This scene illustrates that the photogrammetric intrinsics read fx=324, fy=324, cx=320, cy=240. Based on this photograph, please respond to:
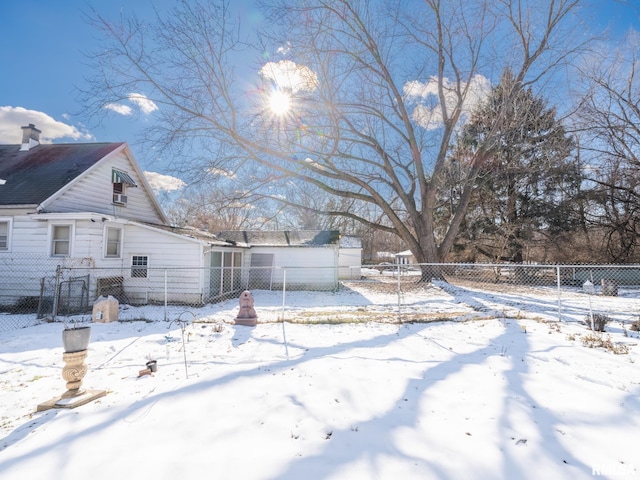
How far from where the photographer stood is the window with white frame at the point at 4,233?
10789 mm

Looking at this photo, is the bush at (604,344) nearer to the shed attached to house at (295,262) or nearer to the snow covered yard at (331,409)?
the snow covered yard at (331,409)

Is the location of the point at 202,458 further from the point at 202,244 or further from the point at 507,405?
the point at 202,244

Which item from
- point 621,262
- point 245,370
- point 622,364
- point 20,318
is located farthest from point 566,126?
point 20,318

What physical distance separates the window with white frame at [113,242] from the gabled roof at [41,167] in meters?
2.12

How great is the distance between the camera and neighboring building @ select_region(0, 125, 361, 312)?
1045 cm

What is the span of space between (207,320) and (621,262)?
25.0 metres

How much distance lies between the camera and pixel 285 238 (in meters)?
18.6

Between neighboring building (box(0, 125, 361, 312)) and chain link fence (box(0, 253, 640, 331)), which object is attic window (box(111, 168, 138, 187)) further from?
chain link fence (box(0, 253, 640, 331))

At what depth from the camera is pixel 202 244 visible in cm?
1152

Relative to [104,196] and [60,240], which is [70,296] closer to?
[60,240]

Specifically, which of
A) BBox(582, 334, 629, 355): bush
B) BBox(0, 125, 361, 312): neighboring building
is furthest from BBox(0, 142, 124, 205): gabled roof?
BBox(582, 334, 629, 355): bush

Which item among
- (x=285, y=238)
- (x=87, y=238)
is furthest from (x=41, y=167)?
(x=285, y=238)

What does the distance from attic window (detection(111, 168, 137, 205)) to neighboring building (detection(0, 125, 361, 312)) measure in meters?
0.04

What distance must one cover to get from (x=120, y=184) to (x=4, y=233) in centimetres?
416
